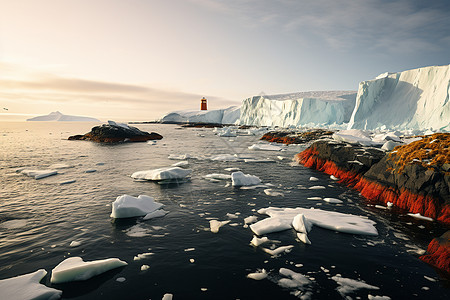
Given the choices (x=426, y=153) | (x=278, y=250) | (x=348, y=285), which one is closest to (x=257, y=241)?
(x=278, y=250)

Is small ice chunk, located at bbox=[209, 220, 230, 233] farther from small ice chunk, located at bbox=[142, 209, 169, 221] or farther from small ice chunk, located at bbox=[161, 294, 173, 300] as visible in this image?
small ice chunk, located at bbox=[161, 294, 173, 300]

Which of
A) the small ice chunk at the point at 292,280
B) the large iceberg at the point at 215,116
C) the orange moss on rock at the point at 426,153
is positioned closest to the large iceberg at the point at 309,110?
the large iceberg at the point at 215,116

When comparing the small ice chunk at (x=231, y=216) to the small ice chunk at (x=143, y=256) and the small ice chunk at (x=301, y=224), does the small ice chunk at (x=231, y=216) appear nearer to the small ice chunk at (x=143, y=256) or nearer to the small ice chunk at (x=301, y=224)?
the small ice chunk at (x=301, y=224)

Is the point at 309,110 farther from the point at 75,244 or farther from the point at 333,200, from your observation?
the point at 75,244

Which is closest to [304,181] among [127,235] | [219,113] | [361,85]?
[127,235]

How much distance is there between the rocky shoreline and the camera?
7.54 metres

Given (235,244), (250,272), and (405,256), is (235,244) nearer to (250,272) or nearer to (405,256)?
(250,272)

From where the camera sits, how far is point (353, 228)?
267 inches

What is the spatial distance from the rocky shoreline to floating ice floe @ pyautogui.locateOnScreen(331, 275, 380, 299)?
202 centimetres

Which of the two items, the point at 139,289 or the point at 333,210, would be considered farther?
the point at 333,210

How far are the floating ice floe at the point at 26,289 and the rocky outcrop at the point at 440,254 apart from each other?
26.2 feet

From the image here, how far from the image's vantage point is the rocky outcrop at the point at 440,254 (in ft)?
16.6

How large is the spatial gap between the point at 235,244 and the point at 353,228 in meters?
3.70

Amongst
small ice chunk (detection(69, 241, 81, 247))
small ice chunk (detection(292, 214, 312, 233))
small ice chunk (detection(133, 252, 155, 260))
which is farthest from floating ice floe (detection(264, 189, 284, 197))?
small ice chunk (detection(69, 241, 81, 247))
